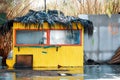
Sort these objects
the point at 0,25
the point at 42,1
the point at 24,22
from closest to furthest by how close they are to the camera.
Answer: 1. the point at 24,22
2. the point at 0,25
3. the point at 42,1

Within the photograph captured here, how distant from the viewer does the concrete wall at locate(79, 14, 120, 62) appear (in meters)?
23.3

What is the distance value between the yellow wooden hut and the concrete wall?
1874 millimetres

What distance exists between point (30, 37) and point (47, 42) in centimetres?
99

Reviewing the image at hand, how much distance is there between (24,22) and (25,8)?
217 inches

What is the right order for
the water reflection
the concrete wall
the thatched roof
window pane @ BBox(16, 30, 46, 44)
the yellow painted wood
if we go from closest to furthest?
the water reflection < the thatched roof < the yellow painted wood < window pane @ BBox(16, 30, 46, 44) < the concrete wall

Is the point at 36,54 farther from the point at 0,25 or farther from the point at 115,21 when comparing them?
the point at 115,21

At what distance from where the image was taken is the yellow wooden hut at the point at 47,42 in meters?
21.1

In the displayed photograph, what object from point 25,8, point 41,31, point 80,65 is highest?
point 25,8

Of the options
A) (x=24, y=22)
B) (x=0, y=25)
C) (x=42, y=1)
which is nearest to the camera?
(x=24, y=22)

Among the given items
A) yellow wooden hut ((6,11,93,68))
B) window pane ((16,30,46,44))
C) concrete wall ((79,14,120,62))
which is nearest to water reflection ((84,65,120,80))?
yellow wooden hut ((6,11,93,68))

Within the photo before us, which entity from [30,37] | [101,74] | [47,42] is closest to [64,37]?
[47,42]

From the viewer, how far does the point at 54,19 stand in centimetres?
2138

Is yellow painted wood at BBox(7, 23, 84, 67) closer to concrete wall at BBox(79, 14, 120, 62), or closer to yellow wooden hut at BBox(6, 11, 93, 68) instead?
yellow wooden hut at BBox(6, 11, 93, 68)

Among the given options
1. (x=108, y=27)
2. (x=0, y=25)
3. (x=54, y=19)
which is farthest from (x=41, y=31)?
(x=108, y=27)
